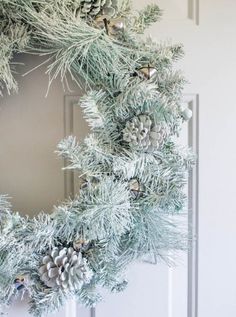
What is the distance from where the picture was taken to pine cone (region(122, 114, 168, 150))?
701mm

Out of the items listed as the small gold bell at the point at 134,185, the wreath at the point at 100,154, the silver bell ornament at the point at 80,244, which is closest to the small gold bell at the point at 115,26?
the wreath at the point at 100,154

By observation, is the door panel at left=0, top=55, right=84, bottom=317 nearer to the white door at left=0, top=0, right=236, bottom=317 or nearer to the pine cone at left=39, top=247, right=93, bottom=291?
the white door at left=0, top=0, right=236, bottom=317

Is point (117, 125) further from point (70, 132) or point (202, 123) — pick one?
point (202, 123)

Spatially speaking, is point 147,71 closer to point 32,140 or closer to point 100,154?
point 100,154

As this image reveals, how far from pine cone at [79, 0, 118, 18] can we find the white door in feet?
0.68

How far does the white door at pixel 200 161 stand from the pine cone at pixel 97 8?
207 millimetres

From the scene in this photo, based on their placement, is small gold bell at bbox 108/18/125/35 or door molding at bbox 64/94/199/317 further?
door molding at bbox 64/94/199/317

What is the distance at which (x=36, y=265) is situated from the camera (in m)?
Answer: 0.69

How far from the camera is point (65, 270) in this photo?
0.67 m

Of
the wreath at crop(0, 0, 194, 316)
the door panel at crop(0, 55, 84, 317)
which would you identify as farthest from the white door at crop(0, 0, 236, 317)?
the wreath at crop(0, 0, 194, 316)

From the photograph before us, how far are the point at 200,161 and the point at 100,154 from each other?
337mm

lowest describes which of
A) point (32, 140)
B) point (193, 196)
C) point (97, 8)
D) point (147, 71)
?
point (193, 196)

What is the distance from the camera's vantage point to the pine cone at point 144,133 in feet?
2.30

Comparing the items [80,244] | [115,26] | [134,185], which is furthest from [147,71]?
[80,244]
